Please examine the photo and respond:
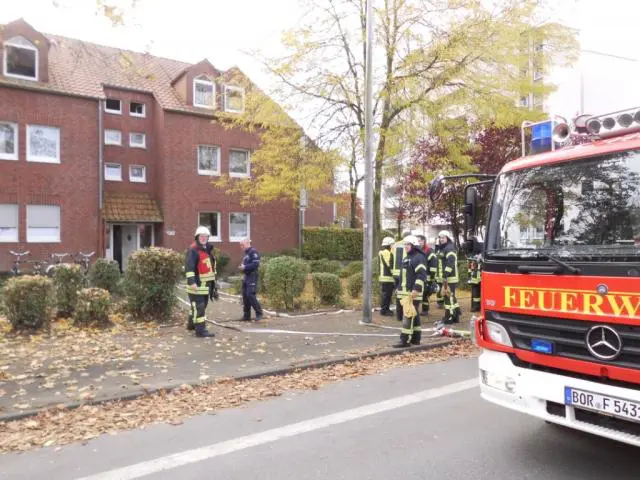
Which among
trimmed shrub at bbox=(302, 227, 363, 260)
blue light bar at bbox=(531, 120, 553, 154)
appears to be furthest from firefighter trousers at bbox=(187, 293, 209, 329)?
trimmed shrub at bbox=(302, 227, 363, 260)

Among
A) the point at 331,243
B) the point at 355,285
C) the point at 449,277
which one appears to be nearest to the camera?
the point at 449,277

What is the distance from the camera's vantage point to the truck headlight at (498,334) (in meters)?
4.20

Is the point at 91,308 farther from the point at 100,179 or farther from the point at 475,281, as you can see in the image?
the point at 100,179

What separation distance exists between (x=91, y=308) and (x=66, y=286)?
80 centimetres

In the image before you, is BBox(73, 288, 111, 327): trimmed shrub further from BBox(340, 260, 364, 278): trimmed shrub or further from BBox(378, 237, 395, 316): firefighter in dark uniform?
BBox(340, 260, 364, 278): trimmed shrub

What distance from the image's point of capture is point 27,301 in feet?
29.6

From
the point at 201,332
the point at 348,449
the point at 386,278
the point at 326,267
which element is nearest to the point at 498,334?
the point at 348,449

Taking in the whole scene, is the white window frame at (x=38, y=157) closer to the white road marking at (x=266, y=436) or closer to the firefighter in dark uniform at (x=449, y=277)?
the firefighter in dark uniform at (x=449, y=277)

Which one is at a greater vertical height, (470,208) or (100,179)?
(100,179)

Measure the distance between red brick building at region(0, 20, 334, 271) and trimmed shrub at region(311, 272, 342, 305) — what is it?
29.4 feet

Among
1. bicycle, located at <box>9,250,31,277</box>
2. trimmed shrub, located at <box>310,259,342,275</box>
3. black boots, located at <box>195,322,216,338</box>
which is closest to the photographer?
black boots, located at <box>195,322,216,338</box>

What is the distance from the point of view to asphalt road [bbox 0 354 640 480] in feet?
13.0

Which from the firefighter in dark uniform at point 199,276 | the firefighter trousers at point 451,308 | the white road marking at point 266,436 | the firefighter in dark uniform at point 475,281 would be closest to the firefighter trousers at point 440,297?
the firefighter in dark uniform at point 475,281

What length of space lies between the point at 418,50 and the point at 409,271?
252 inches
